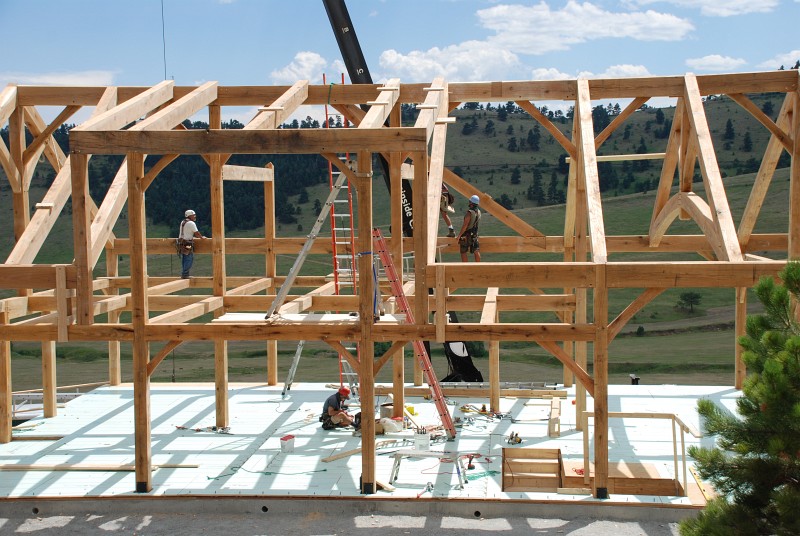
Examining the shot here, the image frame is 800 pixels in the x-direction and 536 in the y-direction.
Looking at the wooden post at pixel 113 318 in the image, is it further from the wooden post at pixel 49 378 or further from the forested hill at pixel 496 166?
the forested hill at pixel 496 166

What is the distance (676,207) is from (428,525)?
6.27 metres

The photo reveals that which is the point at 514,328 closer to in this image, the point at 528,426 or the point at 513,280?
the point at 513,280

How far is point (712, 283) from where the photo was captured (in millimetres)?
10641

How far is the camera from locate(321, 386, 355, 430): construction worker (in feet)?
46.6

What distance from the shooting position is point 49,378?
14.9 meters

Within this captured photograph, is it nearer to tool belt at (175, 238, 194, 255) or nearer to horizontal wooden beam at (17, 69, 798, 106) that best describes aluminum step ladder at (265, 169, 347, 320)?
horizontal wooden beam at (17, 69, 798, 106)

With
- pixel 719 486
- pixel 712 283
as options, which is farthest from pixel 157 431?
pixel 719 486

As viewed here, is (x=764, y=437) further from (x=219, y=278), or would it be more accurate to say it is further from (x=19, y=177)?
(x=19, y=177)

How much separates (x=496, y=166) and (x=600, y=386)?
172 feet

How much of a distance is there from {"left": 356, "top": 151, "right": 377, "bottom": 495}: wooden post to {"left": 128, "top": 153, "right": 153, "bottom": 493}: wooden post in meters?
2.55

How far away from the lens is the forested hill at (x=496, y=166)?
54531 millimetres

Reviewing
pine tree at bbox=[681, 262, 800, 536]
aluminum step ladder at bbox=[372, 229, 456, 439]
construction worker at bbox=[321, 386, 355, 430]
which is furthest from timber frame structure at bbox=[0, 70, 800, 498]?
pine tree at bbox=[681, 262, 800, 536]

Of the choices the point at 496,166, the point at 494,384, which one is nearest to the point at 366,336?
the point at 494,384

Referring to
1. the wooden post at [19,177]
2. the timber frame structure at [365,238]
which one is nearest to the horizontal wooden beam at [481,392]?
the timber frame structure at [365,238]
